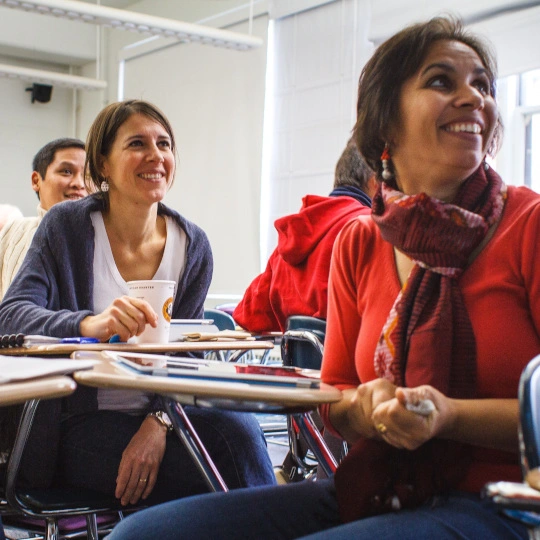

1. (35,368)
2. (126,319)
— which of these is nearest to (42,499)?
(126,319)

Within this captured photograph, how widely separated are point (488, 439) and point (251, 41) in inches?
202

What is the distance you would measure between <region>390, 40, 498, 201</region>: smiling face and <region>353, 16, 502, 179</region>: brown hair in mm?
14

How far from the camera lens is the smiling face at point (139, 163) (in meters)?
2.32

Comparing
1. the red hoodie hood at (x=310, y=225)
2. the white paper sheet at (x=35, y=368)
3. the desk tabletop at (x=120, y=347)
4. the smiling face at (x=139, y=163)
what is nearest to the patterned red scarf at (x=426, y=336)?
the white paper sheet at (x=35, y=368)

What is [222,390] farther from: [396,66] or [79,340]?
[79,340]

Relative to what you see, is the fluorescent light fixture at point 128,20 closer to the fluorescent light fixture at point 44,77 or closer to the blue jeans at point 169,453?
the fluorescent light fixture at point 44,77

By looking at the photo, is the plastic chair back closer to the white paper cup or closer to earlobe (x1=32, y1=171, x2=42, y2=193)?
the white paper cup

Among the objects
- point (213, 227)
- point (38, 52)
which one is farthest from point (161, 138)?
point (38, 52)

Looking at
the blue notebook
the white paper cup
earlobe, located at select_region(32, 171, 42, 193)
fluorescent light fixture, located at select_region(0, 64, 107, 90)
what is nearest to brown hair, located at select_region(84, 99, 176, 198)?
the white paper cup

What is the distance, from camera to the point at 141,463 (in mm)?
1817

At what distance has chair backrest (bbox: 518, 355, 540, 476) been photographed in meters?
0.96

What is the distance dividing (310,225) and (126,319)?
129cm

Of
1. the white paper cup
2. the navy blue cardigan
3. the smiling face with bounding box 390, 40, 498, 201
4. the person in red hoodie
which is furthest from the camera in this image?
the person in red hoodie

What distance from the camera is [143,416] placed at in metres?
1.99
